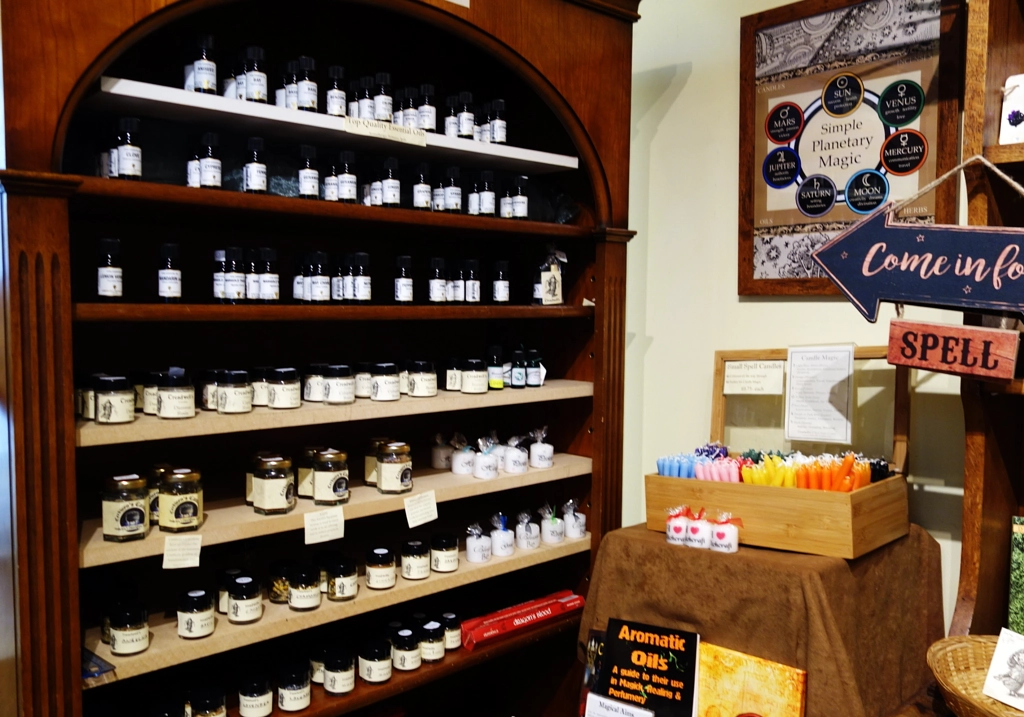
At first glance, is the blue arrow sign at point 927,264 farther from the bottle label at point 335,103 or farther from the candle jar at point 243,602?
the candle jar at point 243,602

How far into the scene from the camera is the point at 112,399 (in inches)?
58.6

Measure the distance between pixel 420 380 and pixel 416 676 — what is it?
69 cm

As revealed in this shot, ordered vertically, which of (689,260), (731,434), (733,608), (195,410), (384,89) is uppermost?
(384,89)

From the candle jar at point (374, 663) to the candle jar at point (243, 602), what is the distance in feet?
0.99

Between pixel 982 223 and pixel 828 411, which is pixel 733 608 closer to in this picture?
pixel 828 411

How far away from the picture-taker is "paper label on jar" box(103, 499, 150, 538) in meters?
1.50

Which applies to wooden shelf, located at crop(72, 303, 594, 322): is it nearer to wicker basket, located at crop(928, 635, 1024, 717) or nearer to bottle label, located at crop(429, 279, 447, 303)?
bottle label, located at crop(429, 279, 447, 303)

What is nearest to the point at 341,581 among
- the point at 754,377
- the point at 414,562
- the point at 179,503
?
the point at 414,562

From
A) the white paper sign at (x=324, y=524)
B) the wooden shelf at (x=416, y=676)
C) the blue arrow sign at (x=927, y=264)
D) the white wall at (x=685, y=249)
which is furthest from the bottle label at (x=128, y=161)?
the white wall at (x=685, y=249)

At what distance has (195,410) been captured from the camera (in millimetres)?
1657

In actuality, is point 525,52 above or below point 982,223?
above

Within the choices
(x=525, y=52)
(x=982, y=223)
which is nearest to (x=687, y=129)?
(x=525, y=52)

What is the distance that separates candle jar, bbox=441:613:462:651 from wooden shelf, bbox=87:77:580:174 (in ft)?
3.74

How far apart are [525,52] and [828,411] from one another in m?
1.15
